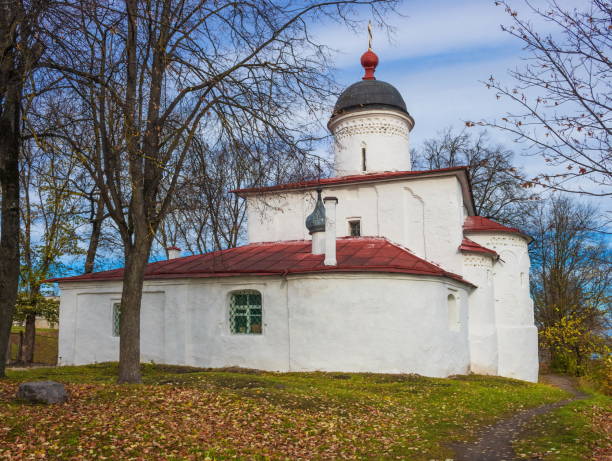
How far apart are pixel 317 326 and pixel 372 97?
10298 millimetres

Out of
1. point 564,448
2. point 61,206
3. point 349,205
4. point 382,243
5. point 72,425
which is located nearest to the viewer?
point 72,425

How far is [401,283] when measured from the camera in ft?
51.8

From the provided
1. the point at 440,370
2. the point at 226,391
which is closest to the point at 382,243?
the point at 440,370

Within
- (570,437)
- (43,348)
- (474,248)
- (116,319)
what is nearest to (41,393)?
(570,437)

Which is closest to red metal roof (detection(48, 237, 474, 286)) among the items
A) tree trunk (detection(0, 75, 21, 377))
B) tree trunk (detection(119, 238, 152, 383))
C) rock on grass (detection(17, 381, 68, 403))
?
tree trunk (detection(119, 238, 152, 383))

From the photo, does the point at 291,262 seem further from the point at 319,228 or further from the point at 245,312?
the point at 245,312

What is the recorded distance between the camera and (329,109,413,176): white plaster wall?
21891 millimetres

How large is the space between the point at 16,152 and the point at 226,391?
6204 mm

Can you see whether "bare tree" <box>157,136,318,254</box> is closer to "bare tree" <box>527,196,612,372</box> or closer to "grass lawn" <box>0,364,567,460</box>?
"grass lawn" <box>0,364,567,460</box>

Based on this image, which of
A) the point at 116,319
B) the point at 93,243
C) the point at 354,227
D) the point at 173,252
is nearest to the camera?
the point at 116,319

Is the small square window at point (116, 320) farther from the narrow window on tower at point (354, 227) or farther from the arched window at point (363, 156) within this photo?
the arched window at point (363, 156)

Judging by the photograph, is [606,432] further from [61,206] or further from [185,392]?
[61,206]

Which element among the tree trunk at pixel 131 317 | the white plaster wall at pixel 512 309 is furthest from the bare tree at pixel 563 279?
the tree trunk at pixel 131 317

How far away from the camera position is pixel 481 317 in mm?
18922
